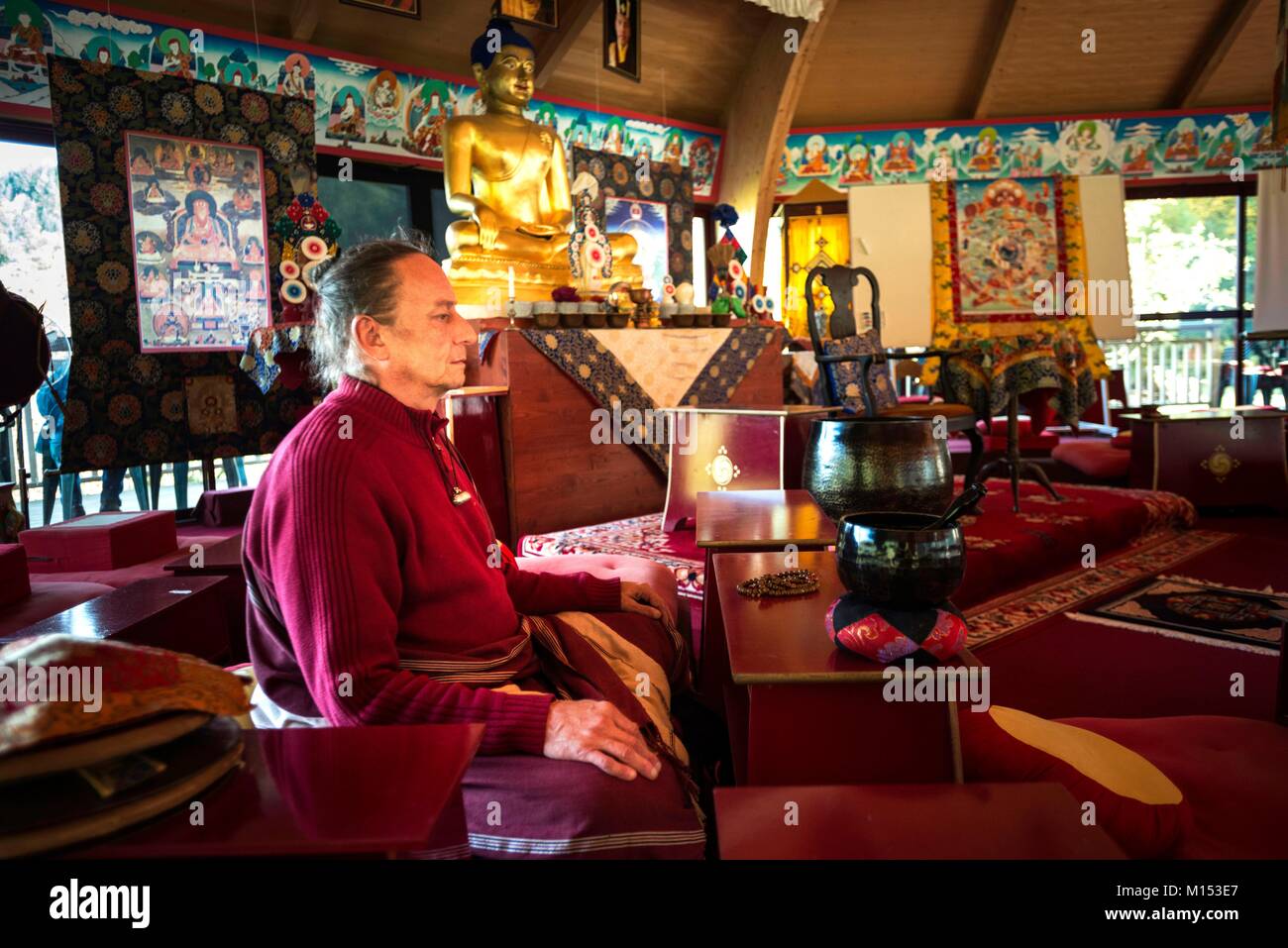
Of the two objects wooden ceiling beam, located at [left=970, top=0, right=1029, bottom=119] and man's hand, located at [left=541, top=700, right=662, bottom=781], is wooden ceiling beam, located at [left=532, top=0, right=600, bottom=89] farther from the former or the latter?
man's hand, located at [left=541, top=700, right=662, bottom=781]

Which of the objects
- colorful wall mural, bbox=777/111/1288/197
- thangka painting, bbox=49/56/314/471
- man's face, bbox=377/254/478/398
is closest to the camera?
man's face, bbox=377/254/478/398

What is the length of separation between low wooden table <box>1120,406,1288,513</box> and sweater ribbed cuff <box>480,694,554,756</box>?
186 inches

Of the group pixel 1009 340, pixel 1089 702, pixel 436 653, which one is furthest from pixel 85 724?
pixel 1009 340

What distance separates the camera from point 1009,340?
4336mm

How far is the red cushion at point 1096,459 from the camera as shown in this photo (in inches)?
220

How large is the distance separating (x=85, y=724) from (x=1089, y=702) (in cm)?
232

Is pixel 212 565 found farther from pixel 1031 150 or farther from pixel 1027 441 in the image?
pixel 1031 150

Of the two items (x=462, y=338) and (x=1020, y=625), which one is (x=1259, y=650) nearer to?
(x=1020, y=625)

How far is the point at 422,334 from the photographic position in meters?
1.46

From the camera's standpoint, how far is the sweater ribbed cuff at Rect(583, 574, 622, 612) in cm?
179

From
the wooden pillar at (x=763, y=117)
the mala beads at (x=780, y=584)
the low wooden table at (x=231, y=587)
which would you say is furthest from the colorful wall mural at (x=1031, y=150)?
the mala beads at (x=780, y=584)

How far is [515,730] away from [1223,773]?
108 cm

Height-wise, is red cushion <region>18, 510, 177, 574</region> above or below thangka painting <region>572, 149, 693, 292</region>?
below

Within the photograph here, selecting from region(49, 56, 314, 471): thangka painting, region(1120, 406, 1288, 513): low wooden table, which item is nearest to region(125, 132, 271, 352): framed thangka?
region(49, 56, 314, 471): thangka painting
